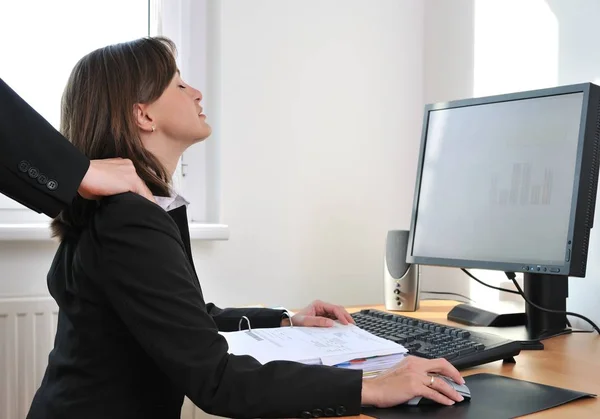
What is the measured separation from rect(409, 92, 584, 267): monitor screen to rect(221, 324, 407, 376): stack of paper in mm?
392

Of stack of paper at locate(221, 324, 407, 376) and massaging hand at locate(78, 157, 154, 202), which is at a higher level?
massaging hand at locate(78, 157, 154, 202)

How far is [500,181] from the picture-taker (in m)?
1.42

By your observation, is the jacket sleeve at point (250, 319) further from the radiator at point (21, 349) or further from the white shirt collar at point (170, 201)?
the radiator at point (21, 349)

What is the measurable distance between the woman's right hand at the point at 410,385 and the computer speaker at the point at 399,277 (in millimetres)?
765

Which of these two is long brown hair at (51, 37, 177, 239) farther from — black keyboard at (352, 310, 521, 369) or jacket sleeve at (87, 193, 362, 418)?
black keyboard at (352, 310, 521, 369)

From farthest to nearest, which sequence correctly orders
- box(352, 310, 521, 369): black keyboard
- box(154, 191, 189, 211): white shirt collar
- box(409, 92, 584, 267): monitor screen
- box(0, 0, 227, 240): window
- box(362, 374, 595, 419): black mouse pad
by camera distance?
box(0, 0, 227, 240): window < box(409, 92, 584, 267): monitor screen < box(154, 191, 189, 211): white shirt collar < box(352, 310, 521, 369): black keyboard < box(362, 374, 595, 419): black mouse pad

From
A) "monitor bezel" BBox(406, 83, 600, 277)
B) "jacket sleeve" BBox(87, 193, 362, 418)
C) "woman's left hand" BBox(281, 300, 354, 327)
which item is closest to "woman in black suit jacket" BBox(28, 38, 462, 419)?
"jacket sleeve" BBox(87, 193, 362, 418)

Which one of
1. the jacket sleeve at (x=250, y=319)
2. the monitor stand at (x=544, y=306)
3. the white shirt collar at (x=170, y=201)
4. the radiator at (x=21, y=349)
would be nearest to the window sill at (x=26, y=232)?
the radiator at (x=21, y=349)

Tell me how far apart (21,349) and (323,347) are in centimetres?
101

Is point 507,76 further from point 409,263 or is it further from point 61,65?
point 61,65

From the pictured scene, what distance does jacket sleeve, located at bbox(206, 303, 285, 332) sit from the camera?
1396 millimetres

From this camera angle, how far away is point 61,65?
1.94 metres

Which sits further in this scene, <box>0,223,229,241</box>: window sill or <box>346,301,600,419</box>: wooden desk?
<box>0,223,229,241</box>: window sill

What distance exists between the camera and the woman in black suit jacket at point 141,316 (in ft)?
2.85
